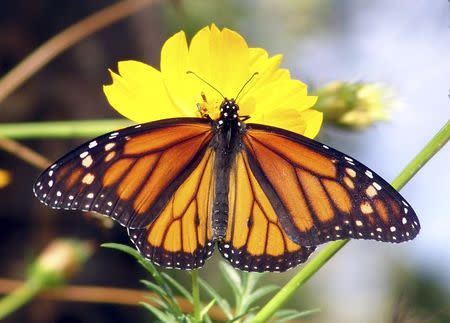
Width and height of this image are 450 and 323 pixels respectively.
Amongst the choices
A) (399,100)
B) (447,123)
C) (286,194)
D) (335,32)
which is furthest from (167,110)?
→ (335,32)

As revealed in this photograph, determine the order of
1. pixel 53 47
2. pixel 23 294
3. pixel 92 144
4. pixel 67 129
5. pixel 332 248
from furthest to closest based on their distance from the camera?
pixel 53 47, pixel 23 294, pixel 67 129, pixel 92 144, pixel 332 248

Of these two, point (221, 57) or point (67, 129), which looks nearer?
point (221, 57)

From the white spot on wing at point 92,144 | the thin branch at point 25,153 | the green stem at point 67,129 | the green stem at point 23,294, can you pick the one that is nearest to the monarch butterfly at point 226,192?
the white spot on wing at point 92,144

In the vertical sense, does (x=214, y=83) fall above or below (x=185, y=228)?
above

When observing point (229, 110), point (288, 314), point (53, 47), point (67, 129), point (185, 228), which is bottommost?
A: point (288, 314)

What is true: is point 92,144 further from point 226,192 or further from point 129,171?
point 226,192

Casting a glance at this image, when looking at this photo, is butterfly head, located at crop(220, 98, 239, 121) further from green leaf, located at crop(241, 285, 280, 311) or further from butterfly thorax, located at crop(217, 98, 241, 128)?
green leaf, located at crop(241, 285, 280, 311)

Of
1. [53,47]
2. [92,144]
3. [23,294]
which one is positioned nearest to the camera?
[92,144]

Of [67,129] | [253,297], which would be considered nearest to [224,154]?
[253,297]
